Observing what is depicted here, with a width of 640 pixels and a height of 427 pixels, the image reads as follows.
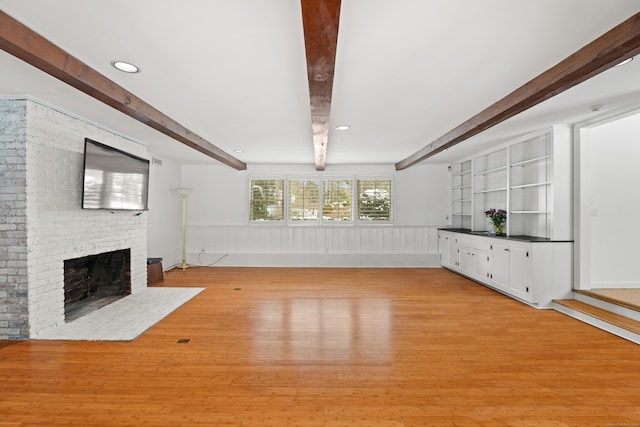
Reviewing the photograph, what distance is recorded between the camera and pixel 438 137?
5.11 metres

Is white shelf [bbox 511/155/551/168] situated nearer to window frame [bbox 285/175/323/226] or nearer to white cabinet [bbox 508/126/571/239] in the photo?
white cabinet [bbox 508/126/571/239]

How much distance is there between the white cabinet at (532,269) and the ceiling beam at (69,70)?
5001 millimetres

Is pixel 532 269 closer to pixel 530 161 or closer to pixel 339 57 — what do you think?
pixel 530 161

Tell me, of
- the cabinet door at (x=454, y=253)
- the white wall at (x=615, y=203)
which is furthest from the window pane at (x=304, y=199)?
the white wall at (x=615, y=203)

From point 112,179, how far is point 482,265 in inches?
232

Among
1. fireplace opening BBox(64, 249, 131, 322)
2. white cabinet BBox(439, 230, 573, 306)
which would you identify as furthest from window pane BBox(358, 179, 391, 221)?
fireplace opening BBox(64, 249, 131, 322)

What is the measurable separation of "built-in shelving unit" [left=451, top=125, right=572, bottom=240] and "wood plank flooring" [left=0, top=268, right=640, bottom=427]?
142cm

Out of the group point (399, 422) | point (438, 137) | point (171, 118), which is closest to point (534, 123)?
point (438, 137)

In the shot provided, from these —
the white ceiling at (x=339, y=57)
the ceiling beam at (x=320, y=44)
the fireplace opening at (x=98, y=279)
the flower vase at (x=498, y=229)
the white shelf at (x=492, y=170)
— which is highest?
the white ceiling at (x=339, y=57)

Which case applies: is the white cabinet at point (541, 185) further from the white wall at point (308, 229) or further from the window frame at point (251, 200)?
the window frame at point (251, 200)

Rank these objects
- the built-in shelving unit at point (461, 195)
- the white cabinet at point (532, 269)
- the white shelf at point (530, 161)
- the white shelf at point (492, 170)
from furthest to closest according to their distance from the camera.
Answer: the built-in shelving unit at point (461, 195), the white shelf at point (492, 170), the white shelf at point (530, 161), the white cabinet at point (532, 269)

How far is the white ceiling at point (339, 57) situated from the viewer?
6.16 ft

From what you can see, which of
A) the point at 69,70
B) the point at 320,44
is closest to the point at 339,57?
the point at 320,44

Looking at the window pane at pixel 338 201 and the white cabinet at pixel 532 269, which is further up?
the window pane at pixel 338 201
